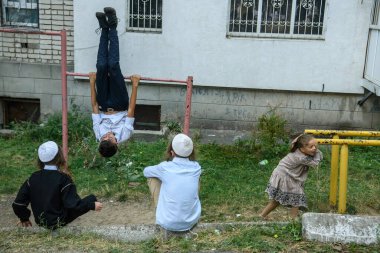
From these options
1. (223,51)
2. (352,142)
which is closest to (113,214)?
(352,142)

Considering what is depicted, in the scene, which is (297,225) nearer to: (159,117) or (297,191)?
(297,191)

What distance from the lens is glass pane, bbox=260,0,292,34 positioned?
24.7ft

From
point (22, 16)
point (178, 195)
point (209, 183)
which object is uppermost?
point (22, 16)

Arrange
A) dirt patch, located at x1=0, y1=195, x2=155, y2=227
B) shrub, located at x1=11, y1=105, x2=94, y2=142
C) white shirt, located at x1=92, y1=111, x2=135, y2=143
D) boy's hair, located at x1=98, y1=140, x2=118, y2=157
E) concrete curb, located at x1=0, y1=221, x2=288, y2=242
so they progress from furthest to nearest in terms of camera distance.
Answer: shrub, located at x1=11, y1=105, x2=94, y2=142
white shirt, located at x1=92, y1=111, x2=135, y2=143
boy's hair, located at x1=98, y1=140, x2=118, y2=157
dirt patch, located at x1=0, y1=195, x2=155, y2=227
concrete curb, located at x1=0, y1=221, x2=288, y2=242

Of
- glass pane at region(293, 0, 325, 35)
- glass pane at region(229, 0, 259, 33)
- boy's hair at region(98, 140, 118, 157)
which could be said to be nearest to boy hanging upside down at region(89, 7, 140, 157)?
boy's hair at region(98, 140, 118, 157)

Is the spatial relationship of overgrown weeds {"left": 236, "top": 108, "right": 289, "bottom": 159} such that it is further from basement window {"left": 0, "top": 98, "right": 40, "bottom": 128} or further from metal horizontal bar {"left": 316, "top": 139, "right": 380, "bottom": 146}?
basement window {"left": 0, "top": 98, "right": 40, "bottom": 128}

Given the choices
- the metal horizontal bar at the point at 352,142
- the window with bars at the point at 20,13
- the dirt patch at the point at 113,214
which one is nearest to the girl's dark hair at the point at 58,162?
the dirt patch at the point at 113,214

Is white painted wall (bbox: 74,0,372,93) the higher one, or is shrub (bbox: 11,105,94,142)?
white painted wall (bbox: 74,0,372,93)

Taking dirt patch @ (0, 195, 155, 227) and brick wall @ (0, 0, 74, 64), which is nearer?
dirt patch @ (0, 195, 155, 227)

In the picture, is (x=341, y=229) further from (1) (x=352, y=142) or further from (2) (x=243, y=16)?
(2) (x=243, y=16)

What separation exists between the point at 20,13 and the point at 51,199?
5326mm

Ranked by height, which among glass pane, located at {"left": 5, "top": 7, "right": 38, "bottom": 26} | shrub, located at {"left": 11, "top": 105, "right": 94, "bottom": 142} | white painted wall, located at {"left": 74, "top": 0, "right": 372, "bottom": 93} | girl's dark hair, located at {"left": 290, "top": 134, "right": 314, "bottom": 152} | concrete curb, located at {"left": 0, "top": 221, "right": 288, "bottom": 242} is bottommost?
concrete curb, located at {"left": 0, "top": 221, "right": 288, "bottom": 242}

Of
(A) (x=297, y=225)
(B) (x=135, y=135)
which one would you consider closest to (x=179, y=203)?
(A) (x=297, y=225)

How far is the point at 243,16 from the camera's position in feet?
24.8
